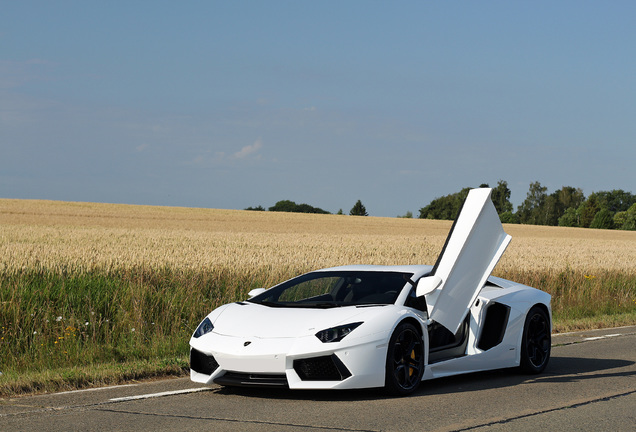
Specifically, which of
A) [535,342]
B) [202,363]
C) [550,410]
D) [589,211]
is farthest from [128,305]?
[589,211]

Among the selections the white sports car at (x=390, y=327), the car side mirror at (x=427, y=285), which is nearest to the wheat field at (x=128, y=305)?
the white sports car at (x=390, y=327)

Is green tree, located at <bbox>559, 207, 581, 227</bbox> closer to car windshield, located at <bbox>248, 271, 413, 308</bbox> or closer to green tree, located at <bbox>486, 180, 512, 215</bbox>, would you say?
green tree, located at <bbox>486, 180, 512, 215</bbox>

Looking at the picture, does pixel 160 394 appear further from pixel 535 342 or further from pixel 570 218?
pixel 570 218

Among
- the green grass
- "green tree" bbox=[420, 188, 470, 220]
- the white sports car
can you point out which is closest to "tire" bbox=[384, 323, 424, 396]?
the white sports car

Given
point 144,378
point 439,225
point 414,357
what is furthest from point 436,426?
point 439,225

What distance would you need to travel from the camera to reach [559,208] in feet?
541

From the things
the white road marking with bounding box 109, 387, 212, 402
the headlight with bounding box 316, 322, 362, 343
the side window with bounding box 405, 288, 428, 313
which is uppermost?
the side window with bounding box 405, 288, 428, 313

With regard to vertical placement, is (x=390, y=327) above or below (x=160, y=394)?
above

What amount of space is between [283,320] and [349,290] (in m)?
1.04

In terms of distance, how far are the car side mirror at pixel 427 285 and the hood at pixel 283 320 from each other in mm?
407

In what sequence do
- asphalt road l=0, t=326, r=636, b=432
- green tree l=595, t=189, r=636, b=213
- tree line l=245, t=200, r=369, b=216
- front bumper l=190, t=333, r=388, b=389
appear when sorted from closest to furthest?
asphalt road l=0, t=326, r=636, b=432 < front bumper l=190, t=333, r=388, b=389 < tree line l=245, t=200, r=369, b=216 < green tree l=595, t=189, r=636, b=213

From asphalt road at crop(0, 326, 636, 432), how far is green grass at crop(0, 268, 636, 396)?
0.64 m

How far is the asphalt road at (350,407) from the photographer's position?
20.2 feet

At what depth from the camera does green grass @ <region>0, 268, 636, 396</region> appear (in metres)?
8.66
